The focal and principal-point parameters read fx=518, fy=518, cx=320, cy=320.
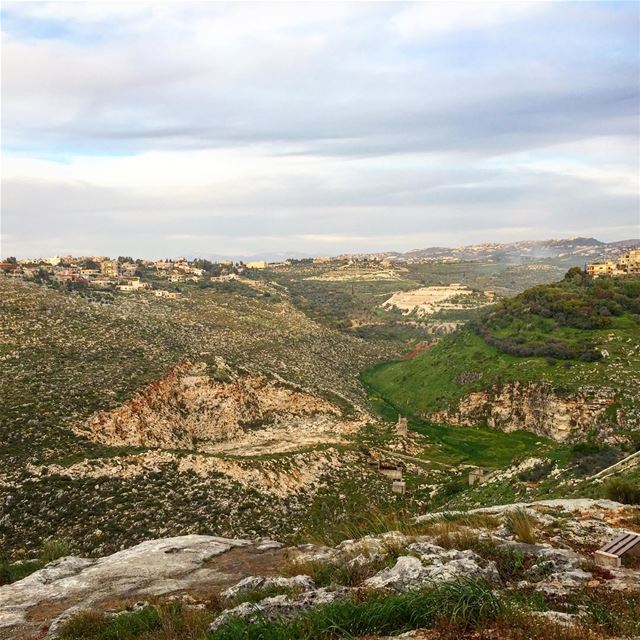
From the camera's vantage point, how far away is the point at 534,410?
48594 mm

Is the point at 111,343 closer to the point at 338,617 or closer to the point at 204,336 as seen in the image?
the point at 204,336

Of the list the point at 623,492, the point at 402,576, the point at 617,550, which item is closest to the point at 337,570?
the point at 402,576

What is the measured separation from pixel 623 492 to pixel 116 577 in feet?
46.5

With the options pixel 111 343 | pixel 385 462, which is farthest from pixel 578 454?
pixel 111 343

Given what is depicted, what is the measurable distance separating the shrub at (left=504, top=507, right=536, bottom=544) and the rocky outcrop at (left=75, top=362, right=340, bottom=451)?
28.7 m

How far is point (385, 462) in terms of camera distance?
37.8m

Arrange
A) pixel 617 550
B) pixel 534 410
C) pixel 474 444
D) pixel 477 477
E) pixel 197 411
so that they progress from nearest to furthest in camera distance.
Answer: pixel 617 550
pixel 477 477
pixel 197 411
pixel 474 444
pixel 534 410

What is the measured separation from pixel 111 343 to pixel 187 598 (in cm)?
4488

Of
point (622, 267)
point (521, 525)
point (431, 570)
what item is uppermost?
point (622, 267)

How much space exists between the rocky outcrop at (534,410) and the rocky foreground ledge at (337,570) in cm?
3308

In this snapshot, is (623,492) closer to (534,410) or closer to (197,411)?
(534,410)

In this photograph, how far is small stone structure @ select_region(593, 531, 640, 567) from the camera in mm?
9586

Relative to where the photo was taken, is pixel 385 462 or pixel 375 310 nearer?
pixel 385 462

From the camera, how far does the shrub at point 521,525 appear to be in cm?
1111
